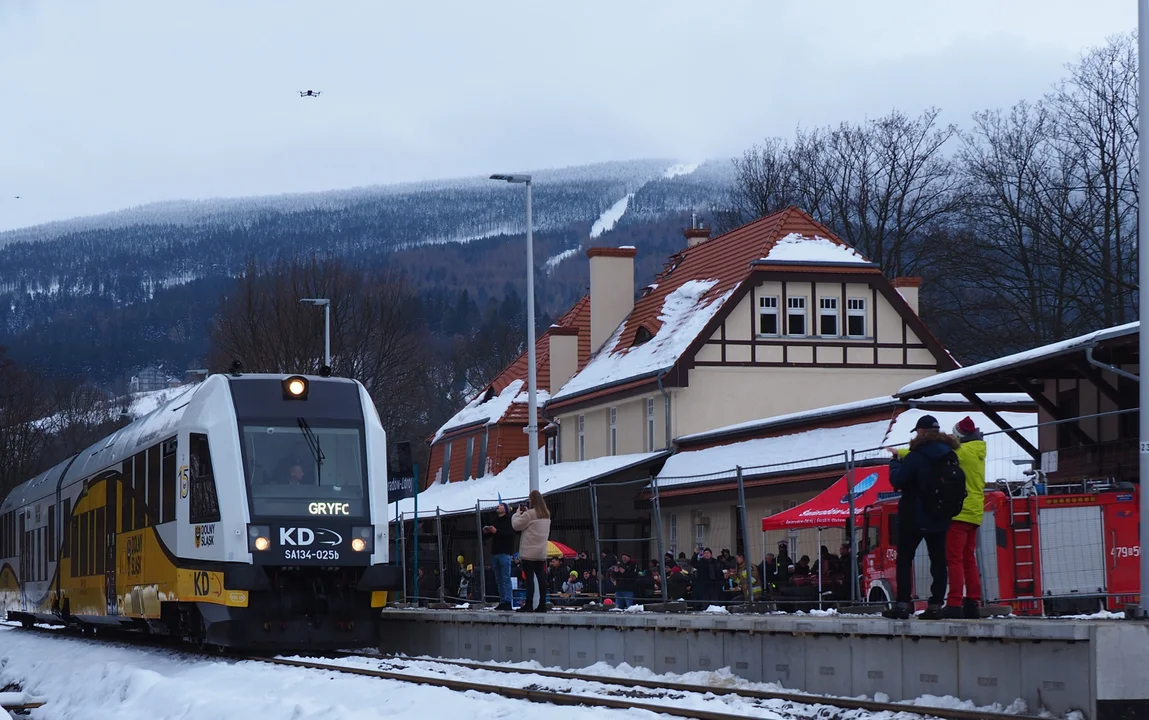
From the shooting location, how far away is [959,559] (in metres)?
14.0

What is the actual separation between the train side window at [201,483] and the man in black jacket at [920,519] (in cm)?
833

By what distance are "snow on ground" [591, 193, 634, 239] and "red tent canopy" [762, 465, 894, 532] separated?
15763 cm

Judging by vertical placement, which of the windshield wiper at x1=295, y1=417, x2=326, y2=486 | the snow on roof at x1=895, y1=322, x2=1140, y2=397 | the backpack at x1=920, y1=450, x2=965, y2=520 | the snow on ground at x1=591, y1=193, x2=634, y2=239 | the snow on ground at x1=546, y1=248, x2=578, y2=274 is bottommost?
the backpack at x1=920, y1=450, x2=965, y2=520

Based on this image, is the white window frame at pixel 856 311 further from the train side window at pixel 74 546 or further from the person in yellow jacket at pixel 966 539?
the person in yellow jacket at pixel 966 539

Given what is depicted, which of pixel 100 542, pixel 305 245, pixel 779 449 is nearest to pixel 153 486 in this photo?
pixel 100 542

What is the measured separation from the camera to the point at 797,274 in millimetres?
46906

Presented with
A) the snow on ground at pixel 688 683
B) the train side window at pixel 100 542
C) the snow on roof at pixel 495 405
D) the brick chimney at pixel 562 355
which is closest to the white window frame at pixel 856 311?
the brick chimney at pixel 562 355

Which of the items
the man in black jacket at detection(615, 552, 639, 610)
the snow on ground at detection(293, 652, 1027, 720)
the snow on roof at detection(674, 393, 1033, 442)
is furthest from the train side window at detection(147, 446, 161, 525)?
the snow on roof at detection(674, 393, 1033, 442)

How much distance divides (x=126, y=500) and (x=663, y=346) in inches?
1017

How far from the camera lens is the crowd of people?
45.3 ft

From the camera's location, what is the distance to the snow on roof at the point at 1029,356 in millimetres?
21047

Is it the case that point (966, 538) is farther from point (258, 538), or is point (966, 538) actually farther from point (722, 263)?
point (722, 263)

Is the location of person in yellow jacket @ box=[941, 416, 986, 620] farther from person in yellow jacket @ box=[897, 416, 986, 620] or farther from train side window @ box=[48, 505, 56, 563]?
train side window @ box=[48, 505, 56, 563]

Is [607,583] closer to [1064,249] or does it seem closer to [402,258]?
[1064,249]
